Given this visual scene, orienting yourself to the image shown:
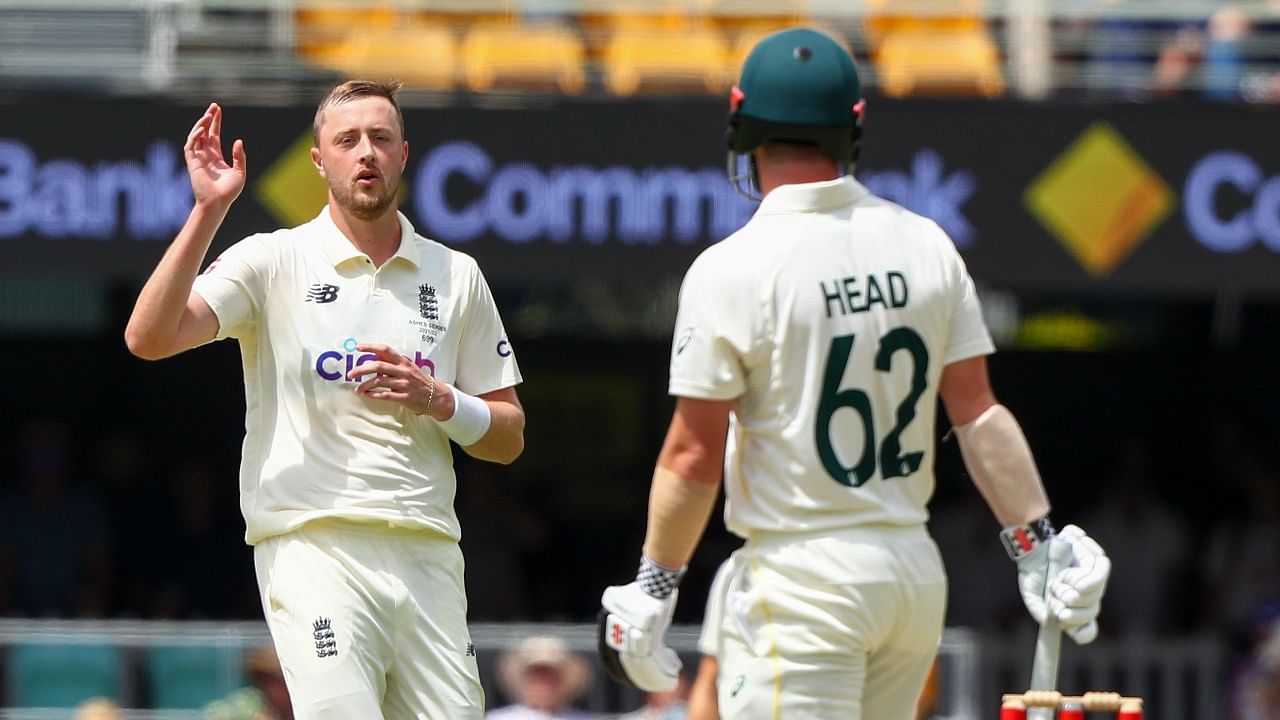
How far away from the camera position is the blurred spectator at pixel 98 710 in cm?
874

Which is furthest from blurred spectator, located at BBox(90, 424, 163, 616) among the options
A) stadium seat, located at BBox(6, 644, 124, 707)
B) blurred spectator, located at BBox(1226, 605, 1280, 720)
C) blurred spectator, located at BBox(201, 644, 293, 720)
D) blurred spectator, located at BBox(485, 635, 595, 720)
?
blurred spectator, located at BBox(1226, 605, 1280, 720)

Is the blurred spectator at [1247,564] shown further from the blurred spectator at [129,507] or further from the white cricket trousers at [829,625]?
the white cricket trousers at [829,625]

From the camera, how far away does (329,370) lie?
473cm

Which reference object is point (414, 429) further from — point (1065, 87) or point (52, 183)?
point (1065, 87)

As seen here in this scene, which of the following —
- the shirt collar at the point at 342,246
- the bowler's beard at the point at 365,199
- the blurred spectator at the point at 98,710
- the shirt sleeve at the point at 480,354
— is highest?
the bowler's beard at the point at 365,199

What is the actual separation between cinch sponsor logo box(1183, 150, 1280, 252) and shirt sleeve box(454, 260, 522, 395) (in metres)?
Answer: 5.96

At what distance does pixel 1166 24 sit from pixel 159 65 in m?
5.38

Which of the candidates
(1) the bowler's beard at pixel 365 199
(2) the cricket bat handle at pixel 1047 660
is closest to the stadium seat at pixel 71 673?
(1) the bowler's beard at pixel 365 199

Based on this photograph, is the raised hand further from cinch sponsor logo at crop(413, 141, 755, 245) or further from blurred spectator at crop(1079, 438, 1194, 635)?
blurred spectator at crop(1079, 438, 1194, 635)

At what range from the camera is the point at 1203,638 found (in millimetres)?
11445

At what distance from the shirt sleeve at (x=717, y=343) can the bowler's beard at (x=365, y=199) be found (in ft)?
3.31

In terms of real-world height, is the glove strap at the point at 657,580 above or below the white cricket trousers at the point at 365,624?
above

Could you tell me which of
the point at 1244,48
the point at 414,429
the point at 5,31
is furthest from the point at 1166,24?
the point at 414,429

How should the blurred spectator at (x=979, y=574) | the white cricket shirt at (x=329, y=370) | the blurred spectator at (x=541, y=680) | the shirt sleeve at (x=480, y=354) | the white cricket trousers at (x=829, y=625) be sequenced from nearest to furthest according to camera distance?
the white cricket trousers at (x=829, y=625) → the white cricket shirt at (x=329, y=370) → the shirt sleeve at (x=480, y=354) → the blurred spectator at (x=541, y=680) → the blurred spectator at (x=979, y=574)
